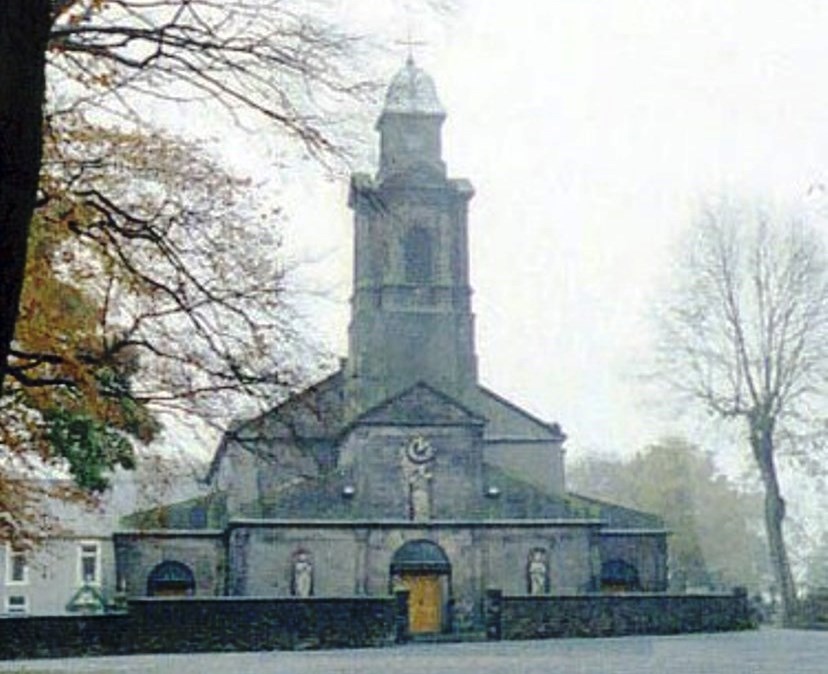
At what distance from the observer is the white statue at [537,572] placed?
1875 inches

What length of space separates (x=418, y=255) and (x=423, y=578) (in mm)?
14423

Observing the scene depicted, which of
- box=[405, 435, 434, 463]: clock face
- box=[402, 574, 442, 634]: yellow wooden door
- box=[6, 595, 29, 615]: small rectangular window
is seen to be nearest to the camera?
box=[402, 574, 442, 634]: yellow wooden door

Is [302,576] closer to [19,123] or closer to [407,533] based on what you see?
[407,533]

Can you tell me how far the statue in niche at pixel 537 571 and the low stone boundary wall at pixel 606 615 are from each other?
732 cm

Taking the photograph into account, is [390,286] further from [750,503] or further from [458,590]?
[750,503]

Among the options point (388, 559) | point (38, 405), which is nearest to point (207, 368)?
point (38, 405)

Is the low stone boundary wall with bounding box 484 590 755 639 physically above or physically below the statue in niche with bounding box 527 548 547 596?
below

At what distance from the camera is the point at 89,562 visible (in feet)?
253

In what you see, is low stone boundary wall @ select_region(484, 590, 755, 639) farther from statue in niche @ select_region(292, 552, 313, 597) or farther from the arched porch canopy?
statue in niche @ select_region(292, 552, 313, 597)

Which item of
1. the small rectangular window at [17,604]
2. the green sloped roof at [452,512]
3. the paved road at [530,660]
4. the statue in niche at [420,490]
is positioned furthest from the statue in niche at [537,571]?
the small rectangular window at [17,604]

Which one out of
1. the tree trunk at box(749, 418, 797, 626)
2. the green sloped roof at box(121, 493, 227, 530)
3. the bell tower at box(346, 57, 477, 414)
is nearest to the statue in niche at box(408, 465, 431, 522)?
the bell tower at box(346, 57, 477, 414)

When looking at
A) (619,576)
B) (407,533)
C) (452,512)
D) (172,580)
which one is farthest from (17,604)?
(619,576)

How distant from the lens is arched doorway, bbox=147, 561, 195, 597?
157 feet

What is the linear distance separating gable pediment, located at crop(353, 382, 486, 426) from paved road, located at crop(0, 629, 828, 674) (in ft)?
46.5
